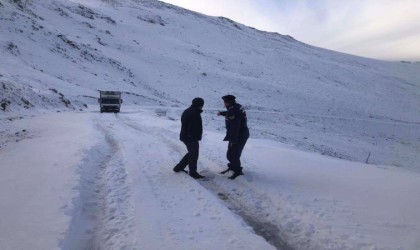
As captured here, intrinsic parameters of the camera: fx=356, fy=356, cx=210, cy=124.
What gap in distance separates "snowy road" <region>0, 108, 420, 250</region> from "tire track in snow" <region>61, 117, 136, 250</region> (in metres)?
0.02

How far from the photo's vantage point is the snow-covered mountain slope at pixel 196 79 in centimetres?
2959

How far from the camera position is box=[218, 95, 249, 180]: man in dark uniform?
31.0ft

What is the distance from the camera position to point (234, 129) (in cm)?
950

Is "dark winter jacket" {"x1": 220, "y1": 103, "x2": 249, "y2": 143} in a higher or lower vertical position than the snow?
higher

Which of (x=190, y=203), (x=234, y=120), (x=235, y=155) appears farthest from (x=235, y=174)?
(x=190, y=203)

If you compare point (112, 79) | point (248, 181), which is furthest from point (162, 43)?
point (248, 181)

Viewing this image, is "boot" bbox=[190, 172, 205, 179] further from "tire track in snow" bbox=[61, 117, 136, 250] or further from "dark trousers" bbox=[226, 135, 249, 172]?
"tire track in snow" bbox=[61, 117, 136, 250]

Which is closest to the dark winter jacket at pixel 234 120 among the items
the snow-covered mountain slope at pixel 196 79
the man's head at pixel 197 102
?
the man's head at pixel 197 102

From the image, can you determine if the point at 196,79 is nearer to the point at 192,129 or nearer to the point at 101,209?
the point at 192,129

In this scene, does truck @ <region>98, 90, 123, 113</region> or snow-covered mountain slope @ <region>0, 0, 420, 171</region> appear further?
snow-covered mountain slope @ <region>0, 0, 420, 171</region>

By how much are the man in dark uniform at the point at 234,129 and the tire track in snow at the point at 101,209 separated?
2.84 m

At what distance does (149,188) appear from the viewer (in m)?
8.19

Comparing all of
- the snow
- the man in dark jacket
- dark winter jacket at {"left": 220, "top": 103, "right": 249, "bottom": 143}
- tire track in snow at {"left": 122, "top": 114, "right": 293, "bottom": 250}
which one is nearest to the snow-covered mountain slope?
the snow

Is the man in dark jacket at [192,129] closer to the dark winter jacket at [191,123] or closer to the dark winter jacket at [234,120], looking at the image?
the dark winter jacket at [191,123]
